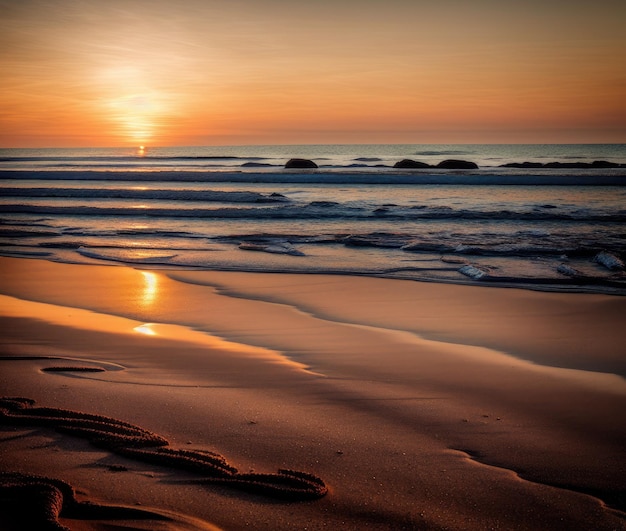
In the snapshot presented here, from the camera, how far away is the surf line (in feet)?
8.11

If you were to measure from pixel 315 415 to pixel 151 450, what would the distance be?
37.6 inches

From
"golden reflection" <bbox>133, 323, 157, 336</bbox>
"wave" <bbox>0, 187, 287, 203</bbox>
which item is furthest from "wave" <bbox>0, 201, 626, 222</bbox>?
"golden reflection" <bbox>133, 323, 157, 336</bbox>

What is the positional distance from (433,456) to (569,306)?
3.99 m

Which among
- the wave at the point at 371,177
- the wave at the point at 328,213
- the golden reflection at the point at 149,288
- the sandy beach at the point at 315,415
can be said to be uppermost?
the wave at the point at 371,177

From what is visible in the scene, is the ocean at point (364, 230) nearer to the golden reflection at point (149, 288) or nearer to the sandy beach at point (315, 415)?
the golden reflection at point (149, 288)

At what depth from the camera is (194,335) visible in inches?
201

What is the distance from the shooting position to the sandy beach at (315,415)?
7.70ft

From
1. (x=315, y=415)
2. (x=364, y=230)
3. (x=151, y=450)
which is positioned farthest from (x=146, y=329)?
(x=364, y=230)

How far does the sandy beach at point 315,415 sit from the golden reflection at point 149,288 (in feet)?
0.81

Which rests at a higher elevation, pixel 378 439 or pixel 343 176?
pixel 343 176

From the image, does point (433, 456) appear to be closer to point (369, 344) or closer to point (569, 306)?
point (369, 344)

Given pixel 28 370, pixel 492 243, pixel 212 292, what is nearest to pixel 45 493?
pixel 28 370

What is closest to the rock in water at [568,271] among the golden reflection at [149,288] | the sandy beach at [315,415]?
the sandy beach at [315,415]

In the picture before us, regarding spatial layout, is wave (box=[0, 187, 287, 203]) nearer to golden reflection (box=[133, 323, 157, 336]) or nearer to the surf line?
golden reflection (box=[133, 323, 157, 336])
